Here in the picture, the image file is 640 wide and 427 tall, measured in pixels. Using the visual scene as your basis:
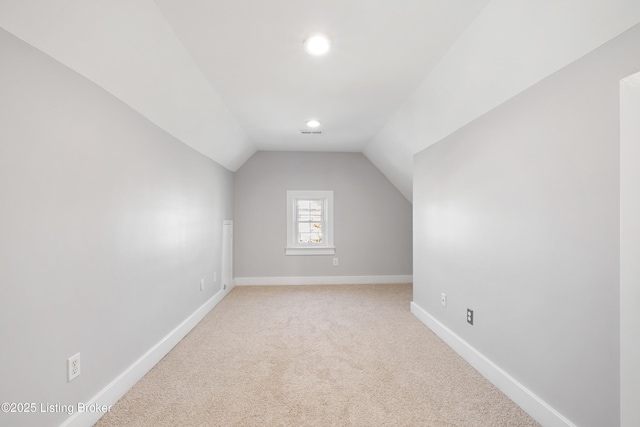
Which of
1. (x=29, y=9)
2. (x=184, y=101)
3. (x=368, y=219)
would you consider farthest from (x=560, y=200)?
(x=368, y=219)

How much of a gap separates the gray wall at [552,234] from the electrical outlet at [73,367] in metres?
2.45

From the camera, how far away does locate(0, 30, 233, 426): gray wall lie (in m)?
1.35

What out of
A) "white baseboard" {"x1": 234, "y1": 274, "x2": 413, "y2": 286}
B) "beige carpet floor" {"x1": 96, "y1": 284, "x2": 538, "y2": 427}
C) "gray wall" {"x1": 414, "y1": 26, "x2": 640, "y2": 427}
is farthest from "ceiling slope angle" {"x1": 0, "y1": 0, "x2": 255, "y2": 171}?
"white baseboard" {"x1": 234, "y1": 274, "x2": 413, "y2": 286}

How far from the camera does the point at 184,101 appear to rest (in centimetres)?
272

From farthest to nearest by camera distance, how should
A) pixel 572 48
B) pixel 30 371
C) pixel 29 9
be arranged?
pixel 572 48, pixel 30 371, pixel 29 9

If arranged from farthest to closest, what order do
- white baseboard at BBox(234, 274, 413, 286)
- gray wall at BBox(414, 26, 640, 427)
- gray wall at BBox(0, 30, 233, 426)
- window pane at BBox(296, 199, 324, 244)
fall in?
1. window pane at BBox(296, 199, 324, 244)
2. white baseboard at BBox(234, 274, 413, 286)
3. gray wall at BBox(414, 26, 640, 427)
4. gray wall at BBox(0, 30, 233, 426)

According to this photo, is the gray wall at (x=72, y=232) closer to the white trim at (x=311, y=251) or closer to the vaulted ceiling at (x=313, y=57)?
the vaulted ceiling at (x=313, y=57)

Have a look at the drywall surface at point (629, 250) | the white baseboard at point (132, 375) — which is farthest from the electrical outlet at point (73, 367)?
the drywall surface at point (629, 250)

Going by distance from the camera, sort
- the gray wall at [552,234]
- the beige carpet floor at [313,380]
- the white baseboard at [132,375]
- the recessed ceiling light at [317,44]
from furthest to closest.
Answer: the recessed ceiling light at [317,44] → the beige carpet floor at [313,380] → the white baseboard at [132,375] → the gray wall at [552,234]

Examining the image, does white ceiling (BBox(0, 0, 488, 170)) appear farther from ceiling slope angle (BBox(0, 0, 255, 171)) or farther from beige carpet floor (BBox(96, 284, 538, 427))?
beige carpet floor (BBox(96, 284, 538, 427))

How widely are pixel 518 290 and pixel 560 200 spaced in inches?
25.3

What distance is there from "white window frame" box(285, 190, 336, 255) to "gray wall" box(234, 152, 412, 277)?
8 centimetres

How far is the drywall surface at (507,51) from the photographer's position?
4.64 feet

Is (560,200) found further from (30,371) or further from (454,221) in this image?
(30,371)
